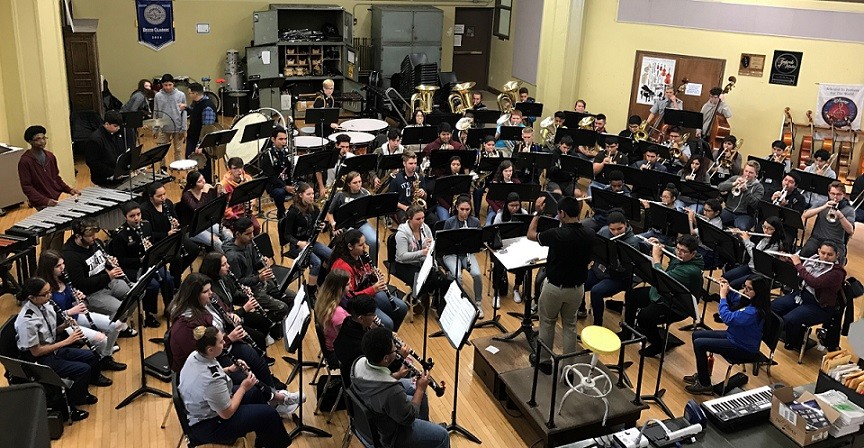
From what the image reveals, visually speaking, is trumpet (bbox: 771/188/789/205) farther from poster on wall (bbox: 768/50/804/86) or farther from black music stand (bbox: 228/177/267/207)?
black music stand (bbox: 228/177/267/207)

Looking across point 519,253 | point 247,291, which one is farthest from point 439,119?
point 247,291

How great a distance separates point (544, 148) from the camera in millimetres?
12508

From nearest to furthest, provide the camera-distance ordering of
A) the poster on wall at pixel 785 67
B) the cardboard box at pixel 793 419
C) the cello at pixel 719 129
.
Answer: the cardboard box at pixel 793 419
the cello at pixel 719 129
the poster on wall at pixel 785 67

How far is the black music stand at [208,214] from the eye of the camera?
24.9 ft

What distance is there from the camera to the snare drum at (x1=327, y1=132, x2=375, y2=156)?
37.9ft

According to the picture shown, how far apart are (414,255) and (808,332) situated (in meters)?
4.23

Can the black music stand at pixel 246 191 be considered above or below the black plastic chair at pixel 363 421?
above

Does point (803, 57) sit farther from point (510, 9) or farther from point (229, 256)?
point (229, 256)

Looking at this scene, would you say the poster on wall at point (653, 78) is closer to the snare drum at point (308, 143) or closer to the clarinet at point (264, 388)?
the snare drum at point (308, 143)

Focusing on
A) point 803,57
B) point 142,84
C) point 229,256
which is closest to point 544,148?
point 803,57

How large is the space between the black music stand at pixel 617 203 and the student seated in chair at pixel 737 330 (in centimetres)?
211

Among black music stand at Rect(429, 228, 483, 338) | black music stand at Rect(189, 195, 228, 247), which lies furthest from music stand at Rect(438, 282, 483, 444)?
black music stand at Rect(189, 195, 228, 247)

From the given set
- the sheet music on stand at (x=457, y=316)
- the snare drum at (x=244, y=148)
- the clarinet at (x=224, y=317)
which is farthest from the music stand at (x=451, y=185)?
the clarinet at (x=224, y=317)

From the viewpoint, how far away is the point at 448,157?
1053 cm
